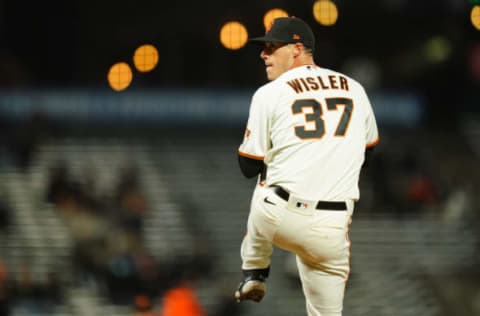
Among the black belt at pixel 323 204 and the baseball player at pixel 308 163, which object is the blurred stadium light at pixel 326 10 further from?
the black belt at pixel 323 204

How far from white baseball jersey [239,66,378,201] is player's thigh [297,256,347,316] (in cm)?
43

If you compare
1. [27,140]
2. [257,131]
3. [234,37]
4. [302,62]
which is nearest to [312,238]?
[257,131]

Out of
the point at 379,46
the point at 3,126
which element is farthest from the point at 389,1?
the point at 3,126

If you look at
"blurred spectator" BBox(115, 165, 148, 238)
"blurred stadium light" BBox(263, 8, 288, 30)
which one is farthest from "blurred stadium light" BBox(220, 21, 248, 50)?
"blurred spectator" BBox(115, 165, 148, 238)

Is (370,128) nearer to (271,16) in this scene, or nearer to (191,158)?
(271,16)

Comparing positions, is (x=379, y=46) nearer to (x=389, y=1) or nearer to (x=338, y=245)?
(x=389, y=1)

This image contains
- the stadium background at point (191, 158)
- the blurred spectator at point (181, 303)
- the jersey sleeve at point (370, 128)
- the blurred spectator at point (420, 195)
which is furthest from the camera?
the blurred spectator at point (420, 195)

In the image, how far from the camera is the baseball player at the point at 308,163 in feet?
17.6

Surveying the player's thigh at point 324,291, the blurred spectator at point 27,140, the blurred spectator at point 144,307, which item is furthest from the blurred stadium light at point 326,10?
the blurred spectator at point 27,140

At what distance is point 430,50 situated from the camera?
19125 millimetres

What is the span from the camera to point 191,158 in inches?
701

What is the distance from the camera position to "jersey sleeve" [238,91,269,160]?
17.9ft

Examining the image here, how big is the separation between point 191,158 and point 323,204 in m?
12.5

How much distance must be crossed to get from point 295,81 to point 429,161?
12.1 metres
